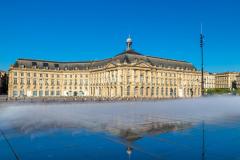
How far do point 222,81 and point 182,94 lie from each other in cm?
8906

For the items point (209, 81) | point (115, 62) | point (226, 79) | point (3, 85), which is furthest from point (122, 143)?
point (226, 79)

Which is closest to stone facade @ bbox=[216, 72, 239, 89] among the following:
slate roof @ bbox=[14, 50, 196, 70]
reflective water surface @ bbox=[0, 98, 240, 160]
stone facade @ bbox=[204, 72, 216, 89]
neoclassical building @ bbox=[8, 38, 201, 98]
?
stone facade @ bbox=[204, 72, 216, 89]

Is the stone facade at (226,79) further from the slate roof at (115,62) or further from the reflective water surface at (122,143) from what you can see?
the reflective water surface at (122,143)

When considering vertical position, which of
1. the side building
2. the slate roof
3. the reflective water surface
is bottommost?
the reflective water surface

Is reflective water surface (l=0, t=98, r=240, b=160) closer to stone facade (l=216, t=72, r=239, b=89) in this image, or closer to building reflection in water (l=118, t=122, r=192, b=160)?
building reflection in water (l=118, t=122, r=192, b=160)

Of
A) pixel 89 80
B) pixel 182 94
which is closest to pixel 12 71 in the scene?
pixel 89 80

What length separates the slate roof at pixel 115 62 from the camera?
330 feet

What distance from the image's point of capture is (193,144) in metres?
10.4

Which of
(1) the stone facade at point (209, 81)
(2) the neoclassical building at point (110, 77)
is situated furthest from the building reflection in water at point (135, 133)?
(1) the stone facade at point (209, 81)

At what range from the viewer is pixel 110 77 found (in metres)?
102

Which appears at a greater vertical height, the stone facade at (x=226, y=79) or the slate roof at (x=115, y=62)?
the slate roof at (x=115, y=62)

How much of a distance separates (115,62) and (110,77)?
654 centimetres

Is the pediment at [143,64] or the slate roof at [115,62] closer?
the pediment at [143,64]

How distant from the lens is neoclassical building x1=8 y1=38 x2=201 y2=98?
323 ft
